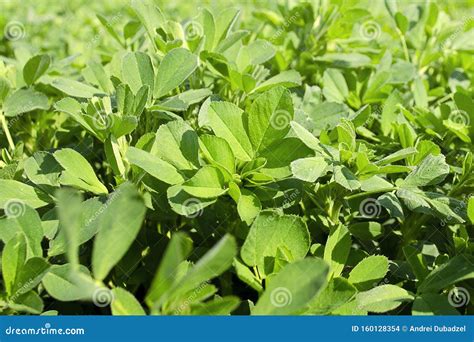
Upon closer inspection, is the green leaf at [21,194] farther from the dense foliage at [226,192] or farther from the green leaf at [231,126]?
the green leaf at [231,126]

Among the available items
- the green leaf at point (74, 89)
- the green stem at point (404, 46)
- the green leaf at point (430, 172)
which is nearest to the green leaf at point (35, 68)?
the green leaf at point (74, 89)

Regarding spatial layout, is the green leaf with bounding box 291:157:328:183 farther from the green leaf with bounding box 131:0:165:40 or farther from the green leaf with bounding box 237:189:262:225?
the green leaf with bounding box 131:0:165:40

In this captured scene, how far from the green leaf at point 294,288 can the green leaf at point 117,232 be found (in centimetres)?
20

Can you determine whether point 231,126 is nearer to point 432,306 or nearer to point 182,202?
point 182,202

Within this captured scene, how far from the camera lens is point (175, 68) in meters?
1.04

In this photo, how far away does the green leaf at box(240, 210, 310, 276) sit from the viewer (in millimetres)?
831

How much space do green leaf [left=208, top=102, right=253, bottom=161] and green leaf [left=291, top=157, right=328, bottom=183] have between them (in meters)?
0.13

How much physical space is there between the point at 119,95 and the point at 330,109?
463mm

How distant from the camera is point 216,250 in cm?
57

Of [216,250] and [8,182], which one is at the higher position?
[216,250]

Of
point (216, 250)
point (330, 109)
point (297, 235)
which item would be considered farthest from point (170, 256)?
point (330, 109)

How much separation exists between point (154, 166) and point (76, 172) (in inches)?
6.1

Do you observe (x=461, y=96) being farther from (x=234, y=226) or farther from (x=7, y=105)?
(x=7, y=105)
